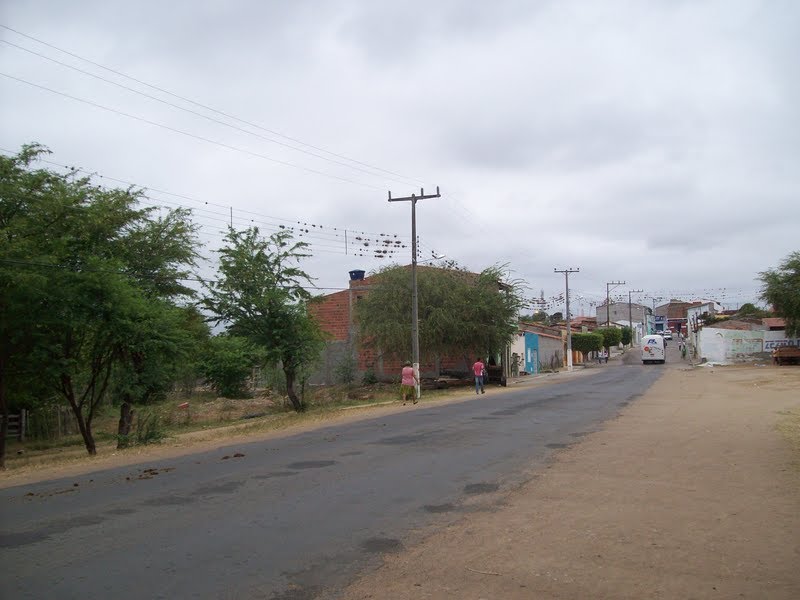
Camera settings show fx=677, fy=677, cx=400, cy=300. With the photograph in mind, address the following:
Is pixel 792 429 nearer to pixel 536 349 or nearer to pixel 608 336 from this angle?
pixel 536 349

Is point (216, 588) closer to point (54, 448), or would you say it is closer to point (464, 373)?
point (54, 448)

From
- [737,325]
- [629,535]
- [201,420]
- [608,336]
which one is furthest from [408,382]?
[608,336]

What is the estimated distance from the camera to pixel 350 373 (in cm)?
4522

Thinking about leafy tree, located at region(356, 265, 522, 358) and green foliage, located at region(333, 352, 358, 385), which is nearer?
leafy tree, located at region(356, 265, 522, 358)

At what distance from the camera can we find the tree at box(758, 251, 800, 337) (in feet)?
160

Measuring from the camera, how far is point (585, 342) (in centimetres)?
8212

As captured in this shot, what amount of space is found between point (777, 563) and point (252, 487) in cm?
678

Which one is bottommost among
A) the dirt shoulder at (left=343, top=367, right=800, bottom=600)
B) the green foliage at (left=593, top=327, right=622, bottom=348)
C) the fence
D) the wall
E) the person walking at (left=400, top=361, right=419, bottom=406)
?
the fence

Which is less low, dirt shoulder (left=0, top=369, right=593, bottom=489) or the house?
the house

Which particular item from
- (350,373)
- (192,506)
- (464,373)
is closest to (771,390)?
(464,373)

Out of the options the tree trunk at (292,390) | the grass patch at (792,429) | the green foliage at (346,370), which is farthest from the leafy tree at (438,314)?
the grass patch at (792,429)

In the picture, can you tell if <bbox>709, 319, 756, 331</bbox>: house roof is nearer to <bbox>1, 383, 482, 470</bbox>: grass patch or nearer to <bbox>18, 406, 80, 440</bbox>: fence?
<bbox>1, 383, 482, 470</bbox>: grass patch

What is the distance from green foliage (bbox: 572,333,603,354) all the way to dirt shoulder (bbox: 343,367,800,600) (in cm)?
6977

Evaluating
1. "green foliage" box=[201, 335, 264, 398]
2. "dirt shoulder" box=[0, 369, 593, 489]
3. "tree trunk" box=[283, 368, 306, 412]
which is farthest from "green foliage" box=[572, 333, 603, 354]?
"dirt shoulder" box=[0, 369, 593, 489]
